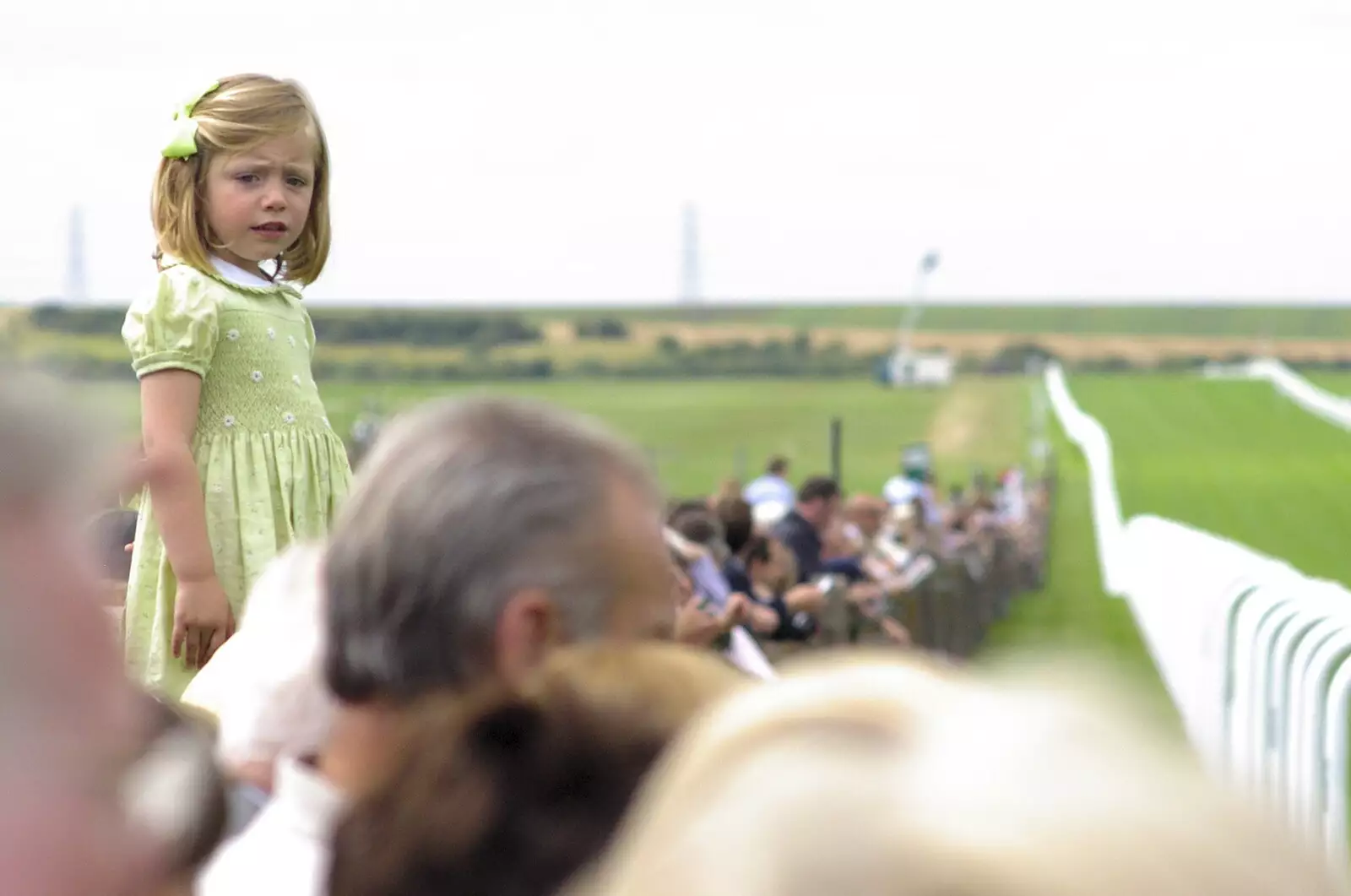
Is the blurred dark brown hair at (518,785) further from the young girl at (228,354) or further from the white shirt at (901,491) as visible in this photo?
the white shirt at (901,491)

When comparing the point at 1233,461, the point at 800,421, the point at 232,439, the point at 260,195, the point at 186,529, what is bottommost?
the point at 800,421

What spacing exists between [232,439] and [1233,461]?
57.3 meters

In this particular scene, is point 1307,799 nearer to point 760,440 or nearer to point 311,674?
point 311,674

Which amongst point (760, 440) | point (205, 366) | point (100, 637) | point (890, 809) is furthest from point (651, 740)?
point (760, 440)

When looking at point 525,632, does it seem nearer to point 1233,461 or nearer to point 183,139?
point 183,139

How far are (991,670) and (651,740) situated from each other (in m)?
0.29

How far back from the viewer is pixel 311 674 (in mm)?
2061

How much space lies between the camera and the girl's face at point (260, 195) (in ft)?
10.8

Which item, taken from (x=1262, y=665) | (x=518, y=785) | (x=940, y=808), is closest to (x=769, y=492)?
(x=1262, y=665)

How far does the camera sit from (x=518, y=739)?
1.33 m

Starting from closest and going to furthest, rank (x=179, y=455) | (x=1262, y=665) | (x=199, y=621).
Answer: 1. (x=179, y=455)
2. (x=199, y=621)
3. (x=1262, y=665)

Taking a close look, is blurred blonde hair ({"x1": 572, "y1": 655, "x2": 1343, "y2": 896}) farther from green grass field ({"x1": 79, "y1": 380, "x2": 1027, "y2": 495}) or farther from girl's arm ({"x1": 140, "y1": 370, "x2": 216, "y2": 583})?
green grass field ({"x1": 79, "y1": 380, "x2": 1027, "y2": 495})

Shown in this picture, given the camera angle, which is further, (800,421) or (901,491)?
(800,421)

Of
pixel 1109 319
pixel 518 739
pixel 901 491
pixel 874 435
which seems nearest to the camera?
pixel 518 739
